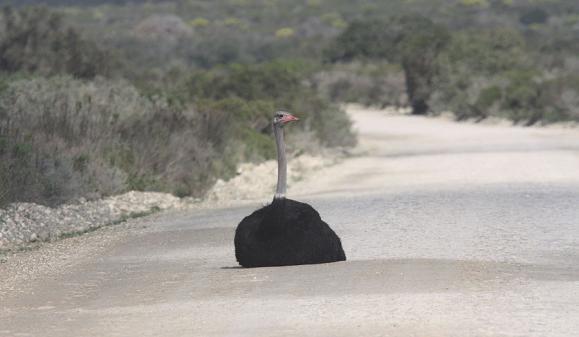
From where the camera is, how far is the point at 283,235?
1323cm

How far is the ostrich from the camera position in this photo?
1305 cm

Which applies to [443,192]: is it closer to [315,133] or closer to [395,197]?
[395,197]

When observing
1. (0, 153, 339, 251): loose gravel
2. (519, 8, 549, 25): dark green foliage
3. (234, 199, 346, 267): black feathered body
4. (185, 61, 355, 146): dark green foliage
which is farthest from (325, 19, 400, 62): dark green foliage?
(234, 199, 346, 267): black feathered body

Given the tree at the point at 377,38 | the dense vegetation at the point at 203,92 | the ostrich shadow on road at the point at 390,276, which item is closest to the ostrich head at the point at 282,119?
the ostrich shadow on road at the point at 390,276

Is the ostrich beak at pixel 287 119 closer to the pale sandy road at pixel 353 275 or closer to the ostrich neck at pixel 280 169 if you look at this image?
the ostrich neck at pixel 280 169

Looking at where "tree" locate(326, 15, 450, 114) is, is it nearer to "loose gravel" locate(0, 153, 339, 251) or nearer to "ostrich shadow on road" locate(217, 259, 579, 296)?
"loose gravel" locate(0, 153, 339, 251)

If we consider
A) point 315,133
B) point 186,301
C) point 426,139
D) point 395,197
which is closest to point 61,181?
point 395,197

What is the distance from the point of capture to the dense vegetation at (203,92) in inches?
946

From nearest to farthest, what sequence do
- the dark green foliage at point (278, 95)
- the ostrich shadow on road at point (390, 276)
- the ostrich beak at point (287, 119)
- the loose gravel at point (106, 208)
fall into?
the ostrich shadow on road at point (390, 276) < the ostrich beak at point (287, 119) < the loose gravel at point (106, 208) < the dark green foliage at point (278, 95)

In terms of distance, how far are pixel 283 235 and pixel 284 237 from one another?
0.04m

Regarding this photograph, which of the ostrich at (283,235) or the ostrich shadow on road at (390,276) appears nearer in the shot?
the ostrich shadow on road at (390,276)

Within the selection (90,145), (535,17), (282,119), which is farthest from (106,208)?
(535,17)

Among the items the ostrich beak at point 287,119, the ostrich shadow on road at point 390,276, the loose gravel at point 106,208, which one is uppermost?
the ostrich beak at point 287,119

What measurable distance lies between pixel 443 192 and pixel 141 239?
21.1 feet
